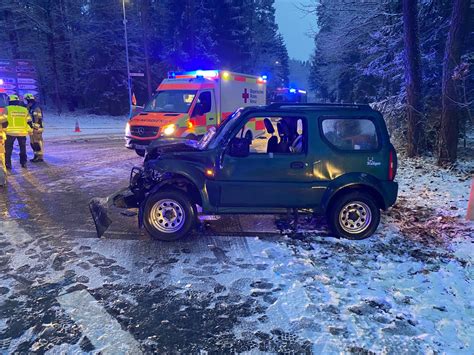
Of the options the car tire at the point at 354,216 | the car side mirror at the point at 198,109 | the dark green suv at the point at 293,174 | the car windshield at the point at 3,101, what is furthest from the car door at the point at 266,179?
the car windshield at the point at 3,101

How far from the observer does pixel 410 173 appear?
971 centimetres

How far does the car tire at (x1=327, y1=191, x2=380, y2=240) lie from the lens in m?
5.29

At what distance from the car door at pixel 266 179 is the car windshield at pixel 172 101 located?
704cm

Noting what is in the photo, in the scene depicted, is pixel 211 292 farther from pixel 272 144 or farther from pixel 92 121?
pixel 92 121

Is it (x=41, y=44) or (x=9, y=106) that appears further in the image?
(x=41, y=44)

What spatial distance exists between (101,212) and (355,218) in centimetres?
405

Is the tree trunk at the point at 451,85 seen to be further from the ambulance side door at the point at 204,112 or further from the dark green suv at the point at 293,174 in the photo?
the ambulance side door at the point at 204,112

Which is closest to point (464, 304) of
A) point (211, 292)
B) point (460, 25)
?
point (211, 292)

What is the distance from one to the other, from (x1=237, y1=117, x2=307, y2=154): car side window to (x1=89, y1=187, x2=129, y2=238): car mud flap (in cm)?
221

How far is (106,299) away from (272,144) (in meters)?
3.17

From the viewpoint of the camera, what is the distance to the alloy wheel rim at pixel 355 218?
17.5ft

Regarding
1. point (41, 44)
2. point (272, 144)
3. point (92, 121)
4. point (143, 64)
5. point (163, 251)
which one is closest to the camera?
point (163, 251)

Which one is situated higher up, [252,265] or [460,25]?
[460,25]

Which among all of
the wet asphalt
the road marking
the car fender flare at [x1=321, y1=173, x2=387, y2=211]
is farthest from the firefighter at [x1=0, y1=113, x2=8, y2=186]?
the car fender flare at [x1=321, y1=173, x2=387, y2=211]
